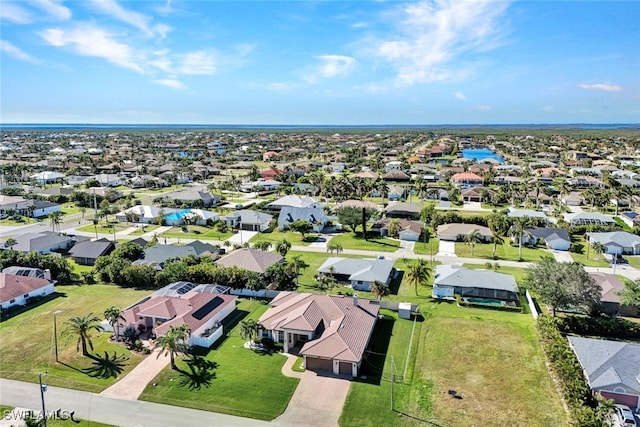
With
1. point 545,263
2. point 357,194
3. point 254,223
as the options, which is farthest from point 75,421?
point 357,194

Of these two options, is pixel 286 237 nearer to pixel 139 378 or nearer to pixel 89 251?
pixel 89 251

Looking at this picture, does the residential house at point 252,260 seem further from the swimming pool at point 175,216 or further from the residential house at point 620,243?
the residential house at point 620,243

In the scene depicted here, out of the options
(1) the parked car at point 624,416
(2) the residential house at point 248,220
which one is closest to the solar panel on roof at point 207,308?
(1) the parked car at point 624,416

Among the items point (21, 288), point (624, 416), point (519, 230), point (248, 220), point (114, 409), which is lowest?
point (114, 409)

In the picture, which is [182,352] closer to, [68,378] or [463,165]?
[68,378]

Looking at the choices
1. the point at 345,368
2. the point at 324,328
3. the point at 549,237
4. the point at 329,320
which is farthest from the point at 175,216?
the point at 549,237

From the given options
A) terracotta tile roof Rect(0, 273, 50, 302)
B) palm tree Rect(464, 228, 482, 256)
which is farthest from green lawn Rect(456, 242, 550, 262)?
terracotta tile roof Rect(0, 273, 50, 302)
